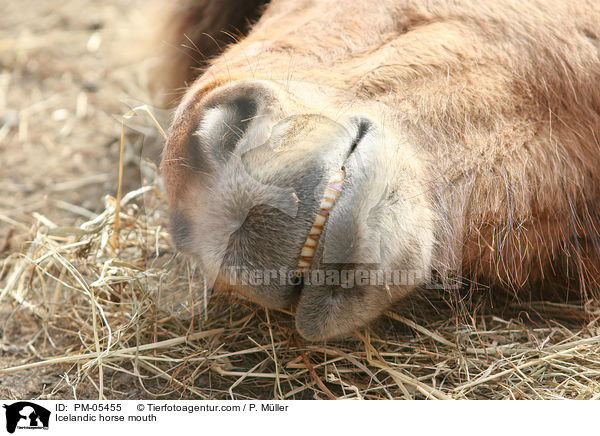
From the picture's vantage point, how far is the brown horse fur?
1121mm

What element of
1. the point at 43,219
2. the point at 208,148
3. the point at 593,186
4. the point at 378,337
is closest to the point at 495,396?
the point at 378,337

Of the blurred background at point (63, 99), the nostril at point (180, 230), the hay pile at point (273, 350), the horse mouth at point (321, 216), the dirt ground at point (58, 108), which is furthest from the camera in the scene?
the blurred background at point (63, 99)

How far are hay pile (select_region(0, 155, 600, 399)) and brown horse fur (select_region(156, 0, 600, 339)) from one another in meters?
0.14

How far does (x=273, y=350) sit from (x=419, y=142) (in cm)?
56

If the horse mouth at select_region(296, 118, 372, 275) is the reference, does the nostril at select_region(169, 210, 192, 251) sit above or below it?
below

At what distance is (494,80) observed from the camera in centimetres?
136

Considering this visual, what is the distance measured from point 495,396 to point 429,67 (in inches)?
28.8

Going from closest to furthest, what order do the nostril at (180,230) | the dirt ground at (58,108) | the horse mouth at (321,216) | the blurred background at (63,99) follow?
the horse mouth at (321,216) < the nostril at (180,230) < the dirt ground at (58,108) < the blurred background at (63,99)

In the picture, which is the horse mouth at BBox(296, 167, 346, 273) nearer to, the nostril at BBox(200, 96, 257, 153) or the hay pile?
the nostril at BBox(200, 96, 257, 153)

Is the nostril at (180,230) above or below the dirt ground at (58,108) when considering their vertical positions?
above

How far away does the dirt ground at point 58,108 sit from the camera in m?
2.24
